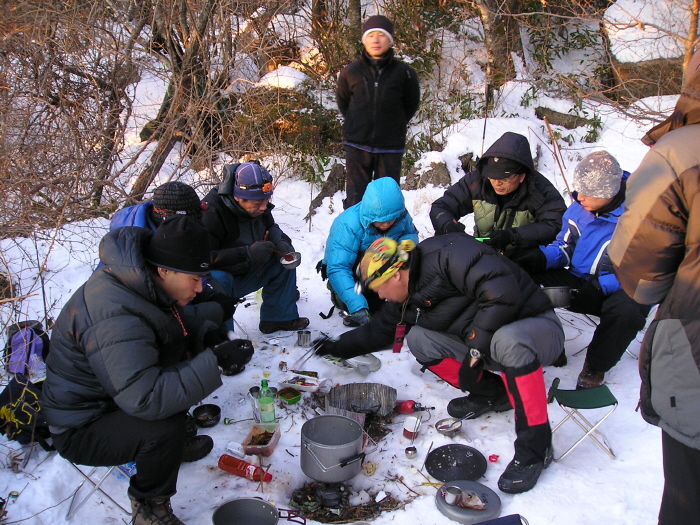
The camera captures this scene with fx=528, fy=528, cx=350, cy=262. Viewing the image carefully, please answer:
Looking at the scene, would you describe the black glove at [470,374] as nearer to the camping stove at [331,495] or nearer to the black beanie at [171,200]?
the camping stove at [331,495]

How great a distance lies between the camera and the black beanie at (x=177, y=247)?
232cm

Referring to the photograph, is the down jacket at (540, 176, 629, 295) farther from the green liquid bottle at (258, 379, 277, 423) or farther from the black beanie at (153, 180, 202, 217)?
the black beanie at (153, 180, 202, 217)

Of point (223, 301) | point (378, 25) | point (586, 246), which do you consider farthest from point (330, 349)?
A: point (378, 25)

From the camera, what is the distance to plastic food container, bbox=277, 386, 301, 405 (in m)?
3.48

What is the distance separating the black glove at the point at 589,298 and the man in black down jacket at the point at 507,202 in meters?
0.46

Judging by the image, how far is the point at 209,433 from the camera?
3.23 m

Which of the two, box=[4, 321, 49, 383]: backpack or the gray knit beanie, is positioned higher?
the gray knit beanie

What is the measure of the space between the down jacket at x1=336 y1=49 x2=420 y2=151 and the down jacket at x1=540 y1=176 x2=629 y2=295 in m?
2.07

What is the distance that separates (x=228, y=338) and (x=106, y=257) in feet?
3.39

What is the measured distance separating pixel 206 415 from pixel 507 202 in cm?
265

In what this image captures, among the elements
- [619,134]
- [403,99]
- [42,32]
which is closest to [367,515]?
[403,99]

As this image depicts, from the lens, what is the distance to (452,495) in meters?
2.58

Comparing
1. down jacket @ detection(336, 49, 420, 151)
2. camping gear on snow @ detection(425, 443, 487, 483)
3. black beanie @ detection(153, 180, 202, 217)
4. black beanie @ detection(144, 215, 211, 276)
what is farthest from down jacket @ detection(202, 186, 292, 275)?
camping gear on snow @ detection(425, 443, 487, 483)

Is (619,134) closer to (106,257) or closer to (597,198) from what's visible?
(597,198)
